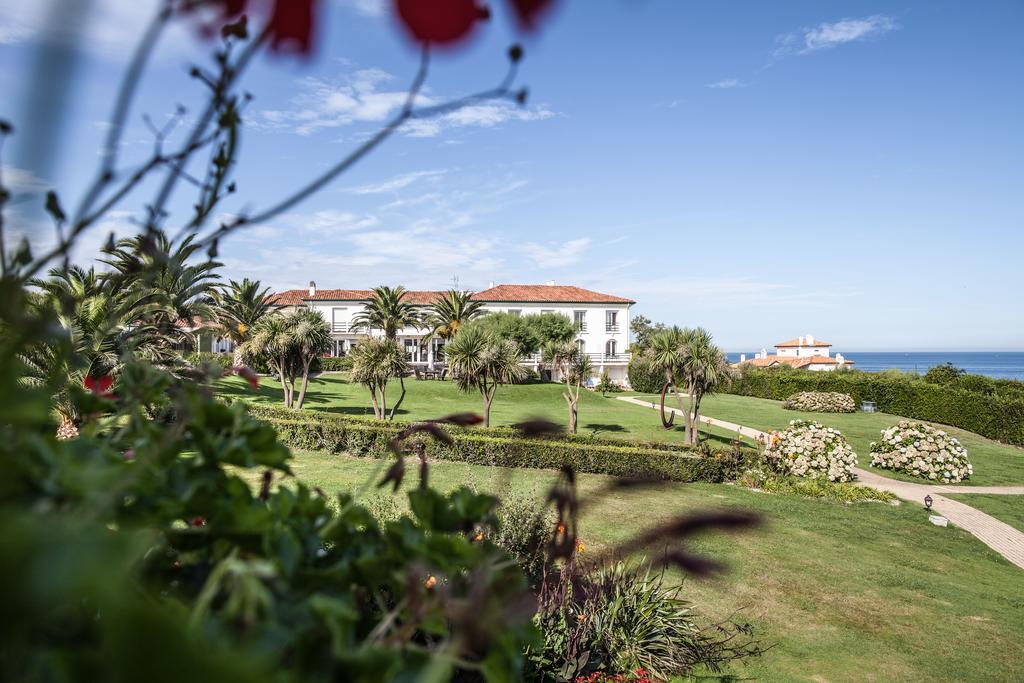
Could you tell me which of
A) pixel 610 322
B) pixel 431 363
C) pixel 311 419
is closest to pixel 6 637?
pixel 311 419

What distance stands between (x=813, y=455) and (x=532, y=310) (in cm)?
3725

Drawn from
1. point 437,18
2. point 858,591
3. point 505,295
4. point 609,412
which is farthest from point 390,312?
point 437,18

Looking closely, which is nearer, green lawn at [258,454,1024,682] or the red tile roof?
green lawn at [258,454,1024,682]

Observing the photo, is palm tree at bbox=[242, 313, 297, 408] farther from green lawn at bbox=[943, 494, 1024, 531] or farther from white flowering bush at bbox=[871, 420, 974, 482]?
green lawn at bbox=[943, 494, 1024, 531]

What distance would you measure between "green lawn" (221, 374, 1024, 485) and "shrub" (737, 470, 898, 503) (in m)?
3.36

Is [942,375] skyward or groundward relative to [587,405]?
skyward

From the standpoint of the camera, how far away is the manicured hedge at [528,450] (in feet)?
47.5

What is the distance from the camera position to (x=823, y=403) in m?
33.4

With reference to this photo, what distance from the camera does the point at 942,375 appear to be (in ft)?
103

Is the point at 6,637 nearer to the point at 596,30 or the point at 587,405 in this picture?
the point at 596,30

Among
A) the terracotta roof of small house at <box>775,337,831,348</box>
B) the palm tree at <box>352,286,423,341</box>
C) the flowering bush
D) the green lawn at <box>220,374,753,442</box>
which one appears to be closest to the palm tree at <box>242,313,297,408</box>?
the green lawn at <box>220,374,753,442</box>

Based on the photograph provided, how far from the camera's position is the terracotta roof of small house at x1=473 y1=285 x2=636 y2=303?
51031 millimetres

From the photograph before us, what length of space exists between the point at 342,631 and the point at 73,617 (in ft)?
0.64

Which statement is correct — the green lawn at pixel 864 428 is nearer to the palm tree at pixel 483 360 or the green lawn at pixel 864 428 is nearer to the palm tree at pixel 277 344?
the palm tree at pixel 483 360
